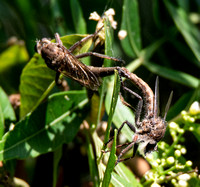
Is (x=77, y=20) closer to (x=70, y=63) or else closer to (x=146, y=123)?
(x=70, y=63)

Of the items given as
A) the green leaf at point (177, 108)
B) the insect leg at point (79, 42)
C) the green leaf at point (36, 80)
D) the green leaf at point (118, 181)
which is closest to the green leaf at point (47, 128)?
the green leaf at point (36, 80)

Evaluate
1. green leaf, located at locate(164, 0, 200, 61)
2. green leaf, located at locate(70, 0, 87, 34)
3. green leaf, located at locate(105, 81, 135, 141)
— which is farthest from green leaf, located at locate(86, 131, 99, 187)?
green leaf, located at locate(164, 0, 200, 61)

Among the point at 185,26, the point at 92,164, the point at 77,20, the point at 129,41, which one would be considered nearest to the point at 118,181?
the point at 92,164

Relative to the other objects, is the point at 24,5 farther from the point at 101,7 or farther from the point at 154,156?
the point at 154,156

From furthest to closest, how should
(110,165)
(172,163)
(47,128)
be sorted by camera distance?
1. (47,128)
2. (172,163)
3. (110,165)

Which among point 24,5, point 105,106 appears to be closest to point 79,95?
point 105,106

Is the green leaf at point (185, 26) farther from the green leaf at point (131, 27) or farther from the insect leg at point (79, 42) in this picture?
the insect leg at point (79, 42)

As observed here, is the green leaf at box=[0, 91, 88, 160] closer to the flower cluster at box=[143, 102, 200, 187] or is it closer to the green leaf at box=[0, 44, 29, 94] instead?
the flower cluster at box=[143, 102, 200, 187]
